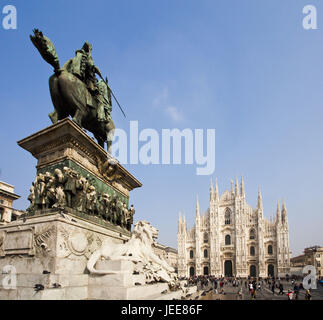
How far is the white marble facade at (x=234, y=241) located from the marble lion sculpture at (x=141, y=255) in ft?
179

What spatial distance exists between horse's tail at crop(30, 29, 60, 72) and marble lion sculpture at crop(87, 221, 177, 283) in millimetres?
4727

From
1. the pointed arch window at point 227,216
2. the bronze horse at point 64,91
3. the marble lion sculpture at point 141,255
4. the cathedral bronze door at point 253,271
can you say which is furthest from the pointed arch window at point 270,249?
the bronze horse at point 64,91

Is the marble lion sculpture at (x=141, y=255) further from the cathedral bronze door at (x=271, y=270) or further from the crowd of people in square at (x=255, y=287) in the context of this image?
the cathedral bronze door at (x=271, y=270)

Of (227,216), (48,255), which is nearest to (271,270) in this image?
(227,216)

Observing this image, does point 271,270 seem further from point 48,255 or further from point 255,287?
point 48,255

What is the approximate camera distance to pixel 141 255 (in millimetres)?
7137

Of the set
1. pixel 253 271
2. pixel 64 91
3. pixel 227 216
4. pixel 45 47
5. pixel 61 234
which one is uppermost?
pixel 45 47

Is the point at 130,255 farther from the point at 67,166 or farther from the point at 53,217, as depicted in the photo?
the point at 67,166

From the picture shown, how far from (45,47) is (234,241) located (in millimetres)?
60057

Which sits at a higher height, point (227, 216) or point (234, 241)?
point (227, 216)

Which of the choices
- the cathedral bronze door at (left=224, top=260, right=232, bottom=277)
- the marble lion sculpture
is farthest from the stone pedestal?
the cathedral bronze door at (left=224, top=260, right=232, bottom=277)

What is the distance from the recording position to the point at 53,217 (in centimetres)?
604
